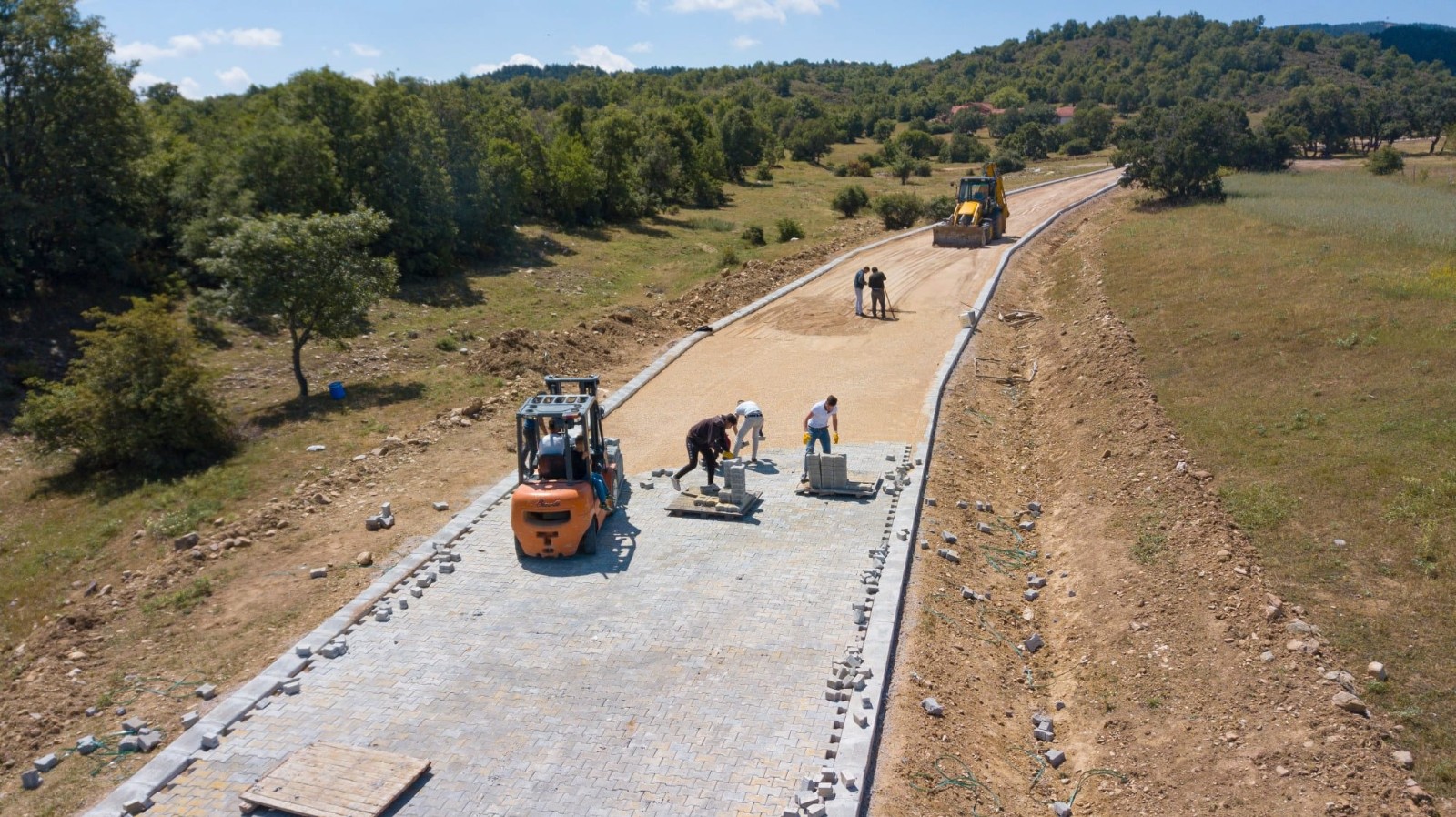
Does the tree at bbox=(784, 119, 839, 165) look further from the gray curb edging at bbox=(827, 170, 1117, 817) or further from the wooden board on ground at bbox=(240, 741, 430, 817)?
the wooden board on ground at bbox=(240, 741, 430, 817)

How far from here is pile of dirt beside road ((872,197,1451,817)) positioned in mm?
8023

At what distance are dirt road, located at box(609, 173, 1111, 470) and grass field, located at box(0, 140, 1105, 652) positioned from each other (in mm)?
4882

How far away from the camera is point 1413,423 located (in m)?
13.2

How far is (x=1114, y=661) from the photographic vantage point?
10.1m

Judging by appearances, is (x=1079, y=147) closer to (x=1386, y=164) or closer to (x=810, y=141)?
(x=810, y=141)

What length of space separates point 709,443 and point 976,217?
2252cm

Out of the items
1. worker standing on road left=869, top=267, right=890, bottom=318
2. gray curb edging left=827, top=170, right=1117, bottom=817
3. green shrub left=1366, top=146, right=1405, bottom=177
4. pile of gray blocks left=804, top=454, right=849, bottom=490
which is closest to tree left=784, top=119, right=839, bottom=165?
green shrub left=1366, top=146, right=1405, bottom=177

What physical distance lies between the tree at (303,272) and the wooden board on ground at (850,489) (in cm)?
1227

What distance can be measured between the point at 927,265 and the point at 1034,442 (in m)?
13.9

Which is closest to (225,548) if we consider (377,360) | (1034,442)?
(377,360)

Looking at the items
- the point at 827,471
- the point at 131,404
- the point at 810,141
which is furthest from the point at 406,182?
the point at 810,141

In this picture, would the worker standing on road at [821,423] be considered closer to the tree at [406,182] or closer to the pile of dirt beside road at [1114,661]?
the pile of dirt beside road at [1114,661]

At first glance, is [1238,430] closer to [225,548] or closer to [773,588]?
[773,588]

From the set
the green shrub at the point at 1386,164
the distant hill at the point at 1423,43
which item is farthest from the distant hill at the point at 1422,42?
the green shrub at the point at 1386,164
